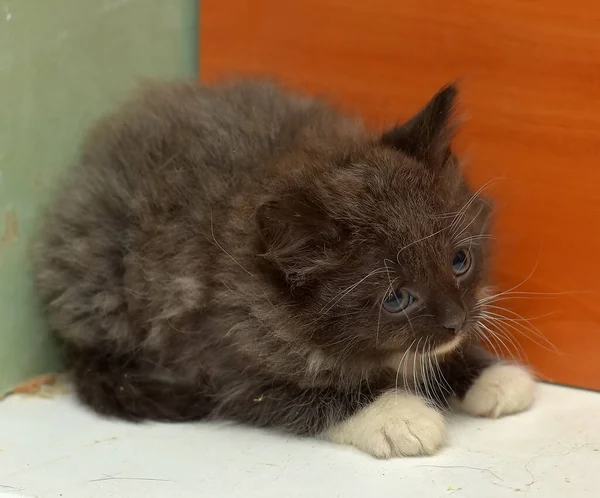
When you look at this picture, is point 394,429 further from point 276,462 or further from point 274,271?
point 274,271

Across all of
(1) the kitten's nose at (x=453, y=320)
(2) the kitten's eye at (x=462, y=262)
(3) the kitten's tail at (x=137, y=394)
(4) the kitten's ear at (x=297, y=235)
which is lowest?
(3) the kitten's tail at (x=137, y=394)

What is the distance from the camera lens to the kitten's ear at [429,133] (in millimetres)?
2014

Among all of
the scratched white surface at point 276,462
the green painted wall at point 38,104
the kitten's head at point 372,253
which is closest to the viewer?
the scratched white surface at point 276,462

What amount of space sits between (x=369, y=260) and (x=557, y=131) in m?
0.80

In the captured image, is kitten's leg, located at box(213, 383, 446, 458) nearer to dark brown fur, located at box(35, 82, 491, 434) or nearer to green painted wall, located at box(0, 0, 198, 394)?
dark brown fur, located at box(35, 82, 491, 434)

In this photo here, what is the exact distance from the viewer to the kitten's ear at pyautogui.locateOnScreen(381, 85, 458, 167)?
2014mm

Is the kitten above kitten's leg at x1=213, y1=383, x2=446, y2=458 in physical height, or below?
above

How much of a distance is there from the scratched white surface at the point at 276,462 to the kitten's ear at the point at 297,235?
0.49 meters

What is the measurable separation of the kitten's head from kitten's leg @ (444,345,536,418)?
0.27m

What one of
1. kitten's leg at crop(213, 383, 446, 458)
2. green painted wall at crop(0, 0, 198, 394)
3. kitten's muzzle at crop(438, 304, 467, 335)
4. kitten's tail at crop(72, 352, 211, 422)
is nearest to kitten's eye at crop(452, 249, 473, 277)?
kitten's muzzle at crop(438, 304, 467, 335)

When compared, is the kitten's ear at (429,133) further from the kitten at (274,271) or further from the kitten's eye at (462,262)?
the kitten's eye at (462,262)

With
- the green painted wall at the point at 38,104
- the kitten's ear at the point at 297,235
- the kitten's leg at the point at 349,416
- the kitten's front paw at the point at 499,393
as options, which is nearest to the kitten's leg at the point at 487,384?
the kitten's front paw at the point at 499,393

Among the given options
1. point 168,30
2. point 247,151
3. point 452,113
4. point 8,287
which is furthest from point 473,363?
point 168,30

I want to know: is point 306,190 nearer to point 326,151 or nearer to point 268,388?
point 326,151
